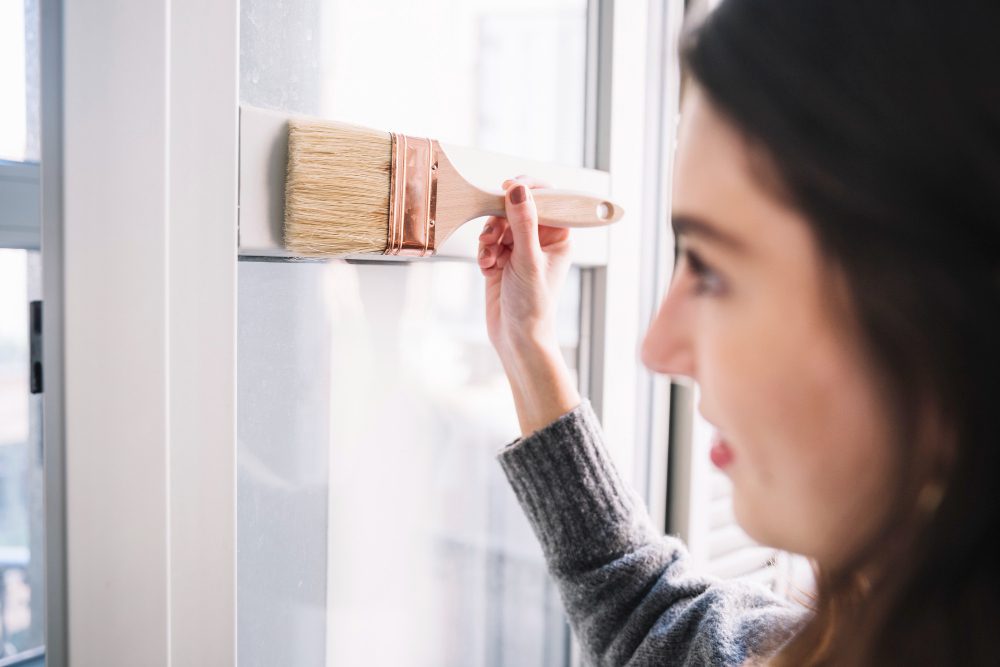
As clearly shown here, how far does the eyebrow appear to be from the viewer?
0.44 m

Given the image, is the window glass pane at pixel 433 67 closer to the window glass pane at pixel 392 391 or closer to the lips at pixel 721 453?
the window glass pane at pixel 392 391

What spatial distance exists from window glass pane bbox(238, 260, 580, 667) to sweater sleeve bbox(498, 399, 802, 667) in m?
0.12

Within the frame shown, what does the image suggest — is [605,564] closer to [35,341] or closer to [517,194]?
[517,194]

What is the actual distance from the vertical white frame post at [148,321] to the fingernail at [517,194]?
Answer: 22 centimetres

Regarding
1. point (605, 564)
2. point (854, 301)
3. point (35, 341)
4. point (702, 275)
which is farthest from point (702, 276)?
point (35, 341)

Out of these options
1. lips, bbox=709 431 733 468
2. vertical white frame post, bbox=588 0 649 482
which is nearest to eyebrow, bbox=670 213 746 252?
lips, bbox=709 431 733 468

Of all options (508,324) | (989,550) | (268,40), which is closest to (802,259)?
(989,550)

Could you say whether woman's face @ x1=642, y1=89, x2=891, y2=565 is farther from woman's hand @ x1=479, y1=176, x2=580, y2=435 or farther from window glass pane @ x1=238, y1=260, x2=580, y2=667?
window glass pane @ x1=238, y1=260, x2=580, y2=667

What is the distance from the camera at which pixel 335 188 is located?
0.55 m

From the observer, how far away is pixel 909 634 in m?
0.45

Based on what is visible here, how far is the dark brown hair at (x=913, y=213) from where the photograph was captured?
369 mm

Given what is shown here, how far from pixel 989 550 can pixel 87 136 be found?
2.01ft

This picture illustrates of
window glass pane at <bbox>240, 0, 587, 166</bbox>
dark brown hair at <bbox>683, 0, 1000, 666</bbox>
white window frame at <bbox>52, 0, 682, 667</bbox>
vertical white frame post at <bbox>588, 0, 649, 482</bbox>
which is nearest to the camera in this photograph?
dark brown hair at <bbox>683, 0, 1000, 666</bbox>

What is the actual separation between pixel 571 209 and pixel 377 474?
322mm
